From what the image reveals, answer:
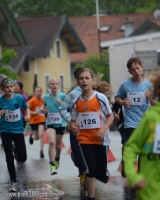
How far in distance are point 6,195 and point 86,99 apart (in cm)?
258

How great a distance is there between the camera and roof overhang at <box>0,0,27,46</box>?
32.0 metres

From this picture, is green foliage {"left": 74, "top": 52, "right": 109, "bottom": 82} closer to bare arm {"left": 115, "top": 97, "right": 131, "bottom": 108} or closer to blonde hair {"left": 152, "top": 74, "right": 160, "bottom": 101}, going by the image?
bare arm {"left": 115, "top": 97, "right": 131, "bottom": 108}

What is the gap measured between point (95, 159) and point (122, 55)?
40405mm

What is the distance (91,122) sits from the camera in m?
9.91

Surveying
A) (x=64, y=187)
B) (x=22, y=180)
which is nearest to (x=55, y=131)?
(x=22, y=180)

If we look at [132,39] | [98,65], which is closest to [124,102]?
[132,39]

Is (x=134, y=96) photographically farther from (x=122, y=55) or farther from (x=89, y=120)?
(x=122, y=55)

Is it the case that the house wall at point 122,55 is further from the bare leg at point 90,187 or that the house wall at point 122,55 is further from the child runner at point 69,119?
the bare leg at point 90,187

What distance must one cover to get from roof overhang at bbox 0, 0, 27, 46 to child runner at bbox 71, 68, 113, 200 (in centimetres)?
2155

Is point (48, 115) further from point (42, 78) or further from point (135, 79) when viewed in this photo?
point (42, 78)

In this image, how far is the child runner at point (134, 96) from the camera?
453 inches

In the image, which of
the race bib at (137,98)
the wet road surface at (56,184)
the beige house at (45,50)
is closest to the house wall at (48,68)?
the beige house at (45,50)

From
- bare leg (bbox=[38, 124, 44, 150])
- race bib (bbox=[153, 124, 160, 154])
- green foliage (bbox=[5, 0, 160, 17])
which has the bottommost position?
bare leg (bbox=[38, 124, 44, 150])

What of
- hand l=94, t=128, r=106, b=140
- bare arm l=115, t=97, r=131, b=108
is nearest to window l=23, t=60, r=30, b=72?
bare arm l=115, t=97, r=131, b=108
